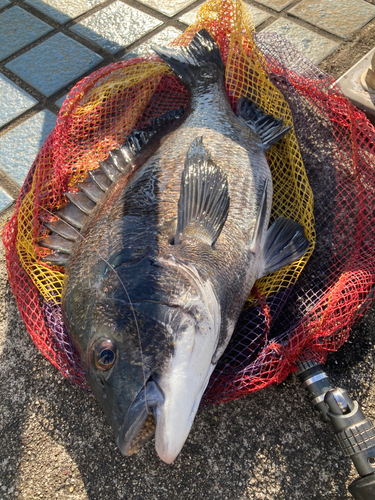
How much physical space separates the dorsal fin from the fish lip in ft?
3.56

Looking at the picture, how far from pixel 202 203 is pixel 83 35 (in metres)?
3.52

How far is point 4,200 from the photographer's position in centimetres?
349

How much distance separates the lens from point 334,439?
2328 millimetres

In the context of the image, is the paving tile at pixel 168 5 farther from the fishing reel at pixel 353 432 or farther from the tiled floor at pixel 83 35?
the fishing reel at pixel 353 432

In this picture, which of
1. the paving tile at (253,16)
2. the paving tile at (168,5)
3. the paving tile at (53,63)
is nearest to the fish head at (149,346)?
the paving tile at (53,63)

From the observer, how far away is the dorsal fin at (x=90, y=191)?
2.58m

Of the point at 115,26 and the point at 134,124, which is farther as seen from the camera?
the point at 115,26

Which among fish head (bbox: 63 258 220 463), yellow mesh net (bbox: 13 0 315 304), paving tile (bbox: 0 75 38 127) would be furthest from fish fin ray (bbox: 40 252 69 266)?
paving tile (bbox: 0 75 38 127)

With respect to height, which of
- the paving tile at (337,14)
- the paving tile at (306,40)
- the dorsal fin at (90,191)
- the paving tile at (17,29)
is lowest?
the paving tile at (17,29)

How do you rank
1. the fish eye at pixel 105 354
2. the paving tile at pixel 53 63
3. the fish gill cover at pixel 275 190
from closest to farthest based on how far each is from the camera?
the fish eye at pixel 105 354
the fish gill cover at pixel 275 190
the paving tile at pixel 53 63

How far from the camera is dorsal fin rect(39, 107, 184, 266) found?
2.58 metres

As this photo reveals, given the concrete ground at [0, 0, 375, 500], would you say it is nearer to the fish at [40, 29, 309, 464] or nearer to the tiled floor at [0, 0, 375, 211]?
the fish at [40, 29, 309, 464]

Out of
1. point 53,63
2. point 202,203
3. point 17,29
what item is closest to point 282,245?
point 202,203

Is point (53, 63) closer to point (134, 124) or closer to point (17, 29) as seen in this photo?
point (17, 29)
